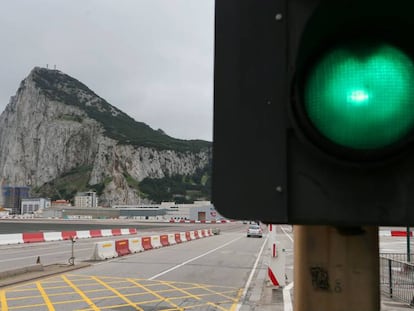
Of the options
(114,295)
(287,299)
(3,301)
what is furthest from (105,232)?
(287,299)

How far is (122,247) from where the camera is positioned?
2159cm

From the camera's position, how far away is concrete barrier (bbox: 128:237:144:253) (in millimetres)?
22644

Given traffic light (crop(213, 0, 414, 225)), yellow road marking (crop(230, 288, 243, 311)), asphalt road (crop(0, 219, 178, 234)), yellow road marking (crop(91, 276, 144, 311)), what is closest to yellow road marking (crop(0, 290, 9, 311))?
yellow road marking (crop(91, 276, 144, 311))

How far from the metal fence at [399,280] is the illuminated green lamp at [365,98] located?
10302 mm

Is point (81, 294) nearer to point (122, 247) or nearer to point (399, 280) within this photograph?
point (399, 280)

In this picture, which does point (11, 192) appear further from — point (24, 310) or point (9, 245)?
point (24, 310)

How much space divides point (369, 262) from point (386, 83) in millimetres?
674

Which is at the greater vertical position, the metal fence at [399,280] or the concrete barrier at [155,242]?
the metal fence at [399,280]

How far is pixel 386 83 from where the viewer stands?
3.99ft

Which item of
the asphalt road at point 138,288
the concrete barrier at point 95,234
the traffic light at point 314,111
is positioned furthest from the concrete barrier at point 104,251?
the traffic light at point 314,111

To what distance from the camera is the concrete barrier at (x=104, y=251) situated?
62.2ft

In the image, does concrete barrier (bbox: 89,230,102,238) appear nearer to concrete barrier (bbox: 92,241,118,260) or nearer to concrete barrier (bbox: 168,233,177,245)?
concrete barrier (bbox: 168,233,177,245)

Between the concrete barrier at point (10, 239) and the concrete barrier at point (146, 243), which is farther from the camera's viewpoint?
the concrete barrier at point (10, 239)

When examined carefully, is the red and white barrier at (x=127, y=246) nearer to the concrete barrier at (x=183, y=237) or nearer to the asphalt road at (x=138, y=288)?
the asphalt road at (x=138, y=288)
